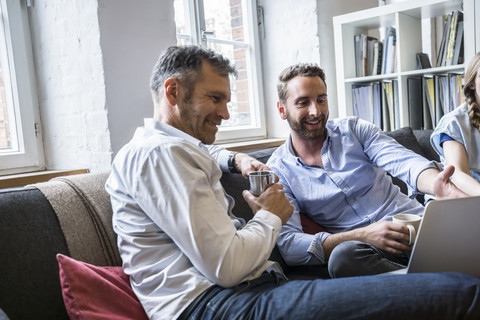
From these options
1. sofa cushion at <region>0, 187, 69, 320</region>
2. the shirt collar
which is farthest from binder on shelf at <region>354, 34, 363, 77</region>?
sofa cushion at <region>0, 187, 69, 320</region>

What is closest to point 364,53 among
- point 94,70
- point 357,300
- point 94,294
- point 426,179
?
point 426,179

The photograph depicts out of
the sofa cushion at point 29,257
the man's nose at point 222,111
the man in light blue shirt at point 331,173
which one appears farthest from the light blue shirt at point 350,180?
the sofa cushion at point 29,257

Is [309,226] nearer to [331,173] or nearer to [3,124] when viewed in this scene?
[331,173]

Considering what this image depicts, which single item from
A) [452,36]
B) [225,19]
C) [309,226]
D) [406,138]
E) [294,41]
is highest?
[225,19]

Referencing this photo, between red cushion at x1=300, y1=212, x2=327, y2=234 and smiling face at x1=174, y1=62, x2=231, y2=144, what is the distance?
624 mm

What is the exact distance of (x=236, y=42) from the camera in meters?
2.96

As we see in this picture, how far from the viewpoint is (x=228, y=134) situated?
110 inches

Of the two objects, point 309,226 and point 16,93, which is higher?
point 16,93

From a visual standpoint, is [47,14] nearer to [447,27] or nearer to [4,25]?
[4,25]

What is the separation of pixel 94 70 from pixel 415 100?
184cm

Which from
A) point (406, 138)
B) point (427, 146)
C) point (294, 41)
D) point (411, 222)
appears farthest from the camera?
point (294, 41)

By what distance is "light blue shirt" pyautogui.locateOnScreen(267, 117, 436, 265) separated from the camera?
175 centimetres

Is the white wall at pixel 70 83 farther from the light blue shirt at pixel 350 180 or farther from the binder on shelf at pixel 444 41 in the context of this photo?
the binder on shelf at pixel 444 41

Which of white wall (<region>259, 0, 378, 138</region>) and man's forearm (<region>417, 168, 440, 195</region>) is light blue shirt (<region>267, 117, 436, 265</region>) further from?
white wall (<region>259, 0, 378, 138</region>)
